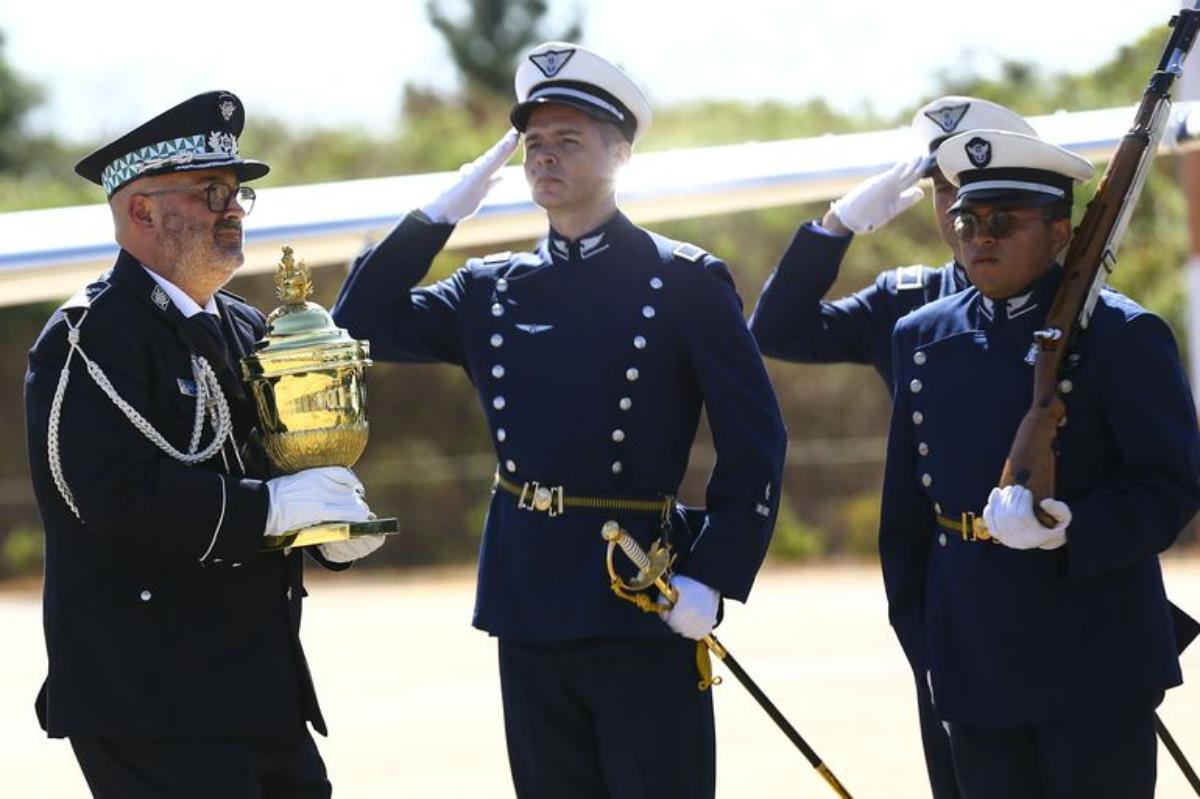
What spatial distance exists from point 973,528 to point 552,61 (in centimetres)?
145

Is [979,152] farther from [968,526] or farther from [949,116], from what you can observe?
[949,116]

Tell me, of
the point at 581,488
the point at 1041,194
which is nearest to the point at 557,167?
the point at 581,488

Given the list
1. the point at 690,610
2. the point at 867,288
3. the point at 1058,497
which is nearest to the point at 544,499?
the point at 690,610

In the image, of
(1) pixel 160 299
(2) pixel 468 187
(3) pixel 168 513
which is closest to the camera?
(3) pixel 168 513

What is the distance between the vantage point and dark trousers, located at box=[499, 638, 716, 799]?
4840 millimetres

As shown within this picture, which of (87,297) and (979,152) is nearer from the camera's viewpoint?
(87,297)

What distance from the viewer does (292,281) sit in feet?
15.4

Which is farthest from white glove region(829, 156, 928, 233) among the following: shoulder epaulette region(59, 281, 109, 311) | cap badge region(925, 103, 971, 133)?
shoulder epaulette region(59, 281, 109, 311)

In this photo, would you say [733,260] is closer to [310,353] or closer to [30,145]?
[30,145]

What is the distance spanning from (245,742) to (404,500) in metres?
16.6

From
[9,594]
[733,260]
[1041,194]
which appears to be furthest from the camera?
[733,260]

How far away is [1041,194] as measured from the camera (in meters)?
4.78

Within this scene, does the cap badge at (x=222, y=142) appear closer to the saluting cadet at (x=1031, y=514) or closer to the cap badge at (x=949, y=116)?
the saluting cadet at (x=1031, y=514)

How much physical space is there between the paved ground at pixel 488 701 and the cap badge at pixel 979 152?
55.4 inches
